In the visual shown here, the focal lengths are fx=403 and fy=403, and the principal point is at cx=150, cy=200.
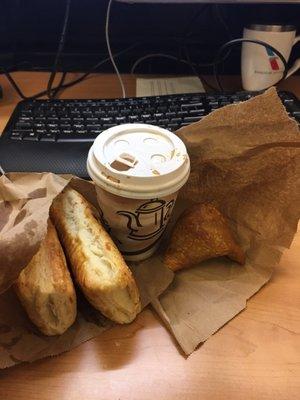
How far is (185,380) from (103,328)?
0.09 m

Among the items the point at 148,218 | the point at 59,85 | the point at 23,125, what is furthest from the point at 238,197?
the point at 59,85

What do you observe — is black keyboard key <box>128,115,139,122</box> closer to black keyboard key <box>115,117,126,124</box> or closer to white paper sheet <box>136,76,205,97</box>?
black keyboard key <box>115,117,126,124</box>

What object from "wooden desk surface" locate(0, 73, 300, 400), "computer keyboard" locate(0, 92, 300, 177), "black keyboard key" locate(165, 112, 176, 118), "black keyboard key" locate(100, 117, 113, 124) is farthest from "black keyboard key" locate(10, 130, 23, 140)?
"wooden desk surface" locate(0, 73, 300, 400)

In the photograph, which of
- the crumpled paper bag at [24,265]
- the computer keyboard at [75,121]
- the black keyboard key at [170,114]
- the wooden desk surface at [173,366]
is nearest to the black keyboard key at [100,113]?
the computer keyboard at [75,121]

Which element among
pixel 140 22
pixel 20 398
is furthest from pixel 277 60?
pixel 20 398

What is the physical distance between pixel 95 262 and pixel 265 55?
540mm

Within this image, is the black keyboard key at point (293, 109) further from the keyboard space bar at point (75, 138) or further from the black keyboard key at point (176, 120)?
the keyboard space bar at point (75, 138)

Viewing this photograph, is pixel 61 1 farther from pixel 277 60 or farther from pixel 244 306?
pixel 244 306

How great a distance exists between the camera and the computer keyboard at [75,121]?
54 centimetres

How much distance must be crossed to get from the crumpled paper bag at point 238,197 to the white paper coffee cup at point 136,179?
5cm

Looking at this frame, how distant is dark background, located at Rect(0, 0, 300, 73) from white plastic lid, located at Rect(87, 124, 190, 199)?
0.51 m

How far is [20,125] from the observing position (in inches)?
23.9

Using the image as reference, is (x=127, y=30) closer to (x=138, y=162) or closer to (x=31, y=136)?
(x=31, y=136)

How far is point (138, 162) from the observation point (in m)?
0.38
